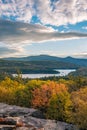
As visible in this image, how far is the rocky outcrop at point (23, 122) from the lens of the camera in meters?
88.5

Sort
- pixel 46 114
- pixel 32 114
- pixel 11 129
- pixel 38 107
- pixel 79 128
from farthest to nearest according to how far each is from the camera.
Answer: pixel 38 107 → pixel 46 114 → pixel 32 114 → pixel 79 128 → pixel 11 129

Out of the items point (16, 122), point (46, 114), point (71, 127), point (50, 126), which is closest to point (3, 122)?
point (16, 122)

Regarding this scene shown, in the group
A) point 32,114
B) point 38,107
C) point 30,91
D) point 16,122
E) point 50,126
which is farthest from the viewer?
point 30,91

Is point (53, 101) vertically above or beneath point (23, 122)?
above

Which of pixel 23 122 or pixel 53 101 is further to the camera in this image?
pixel 53 101

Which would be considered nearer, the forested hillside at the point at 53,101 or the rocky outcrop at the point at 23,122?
the rocky outcrop at the point at 23,122

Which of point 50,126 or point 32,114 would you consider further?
point 32,114

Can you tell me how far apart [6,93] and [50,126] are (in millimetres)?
79265

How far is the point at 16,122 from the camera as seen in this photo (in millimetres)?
90312

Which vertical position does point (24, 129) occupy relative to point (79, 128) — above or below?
above

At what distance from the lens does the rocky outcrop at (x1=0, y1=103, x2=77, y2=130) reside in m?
88.5

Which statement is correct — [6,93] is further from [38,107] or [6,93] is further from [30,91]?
[38,107]

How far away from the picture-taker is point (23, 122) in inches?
4139

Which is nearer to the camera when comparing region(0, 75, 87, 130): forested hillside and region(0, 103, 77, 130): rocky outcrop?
region(0, 103, 77, 130): rocky outcrop
